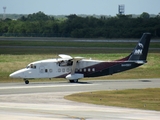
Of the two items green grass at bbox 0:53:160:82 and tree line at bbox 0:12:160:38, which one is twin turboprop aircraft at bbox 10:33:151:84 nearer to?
green grass at bbox 0:53:160:82

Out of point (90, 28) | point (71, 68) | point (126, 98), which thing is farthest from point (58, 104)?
point (90, 28)

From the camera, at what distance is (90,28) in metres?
144

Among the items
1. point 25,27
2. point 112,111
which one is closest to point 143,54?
point 112,111

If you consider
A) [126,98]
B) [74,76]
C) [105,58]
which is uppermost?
[126,98]

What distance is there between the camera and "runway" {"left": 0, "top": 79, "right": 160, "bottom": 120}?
111 ft

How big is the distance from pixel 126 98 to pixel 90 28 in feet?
329

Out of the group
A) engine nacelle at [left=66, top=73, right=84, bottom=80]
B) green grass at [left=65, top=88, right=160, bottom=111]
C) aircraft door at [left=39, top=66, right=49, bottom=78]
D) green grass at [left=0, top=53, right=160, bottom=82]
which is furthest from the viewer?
green grass at [left=0, top=53, right=160, bottom=82]

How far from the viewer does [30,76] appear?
56.0 m

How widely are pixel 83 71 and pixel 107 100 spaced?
47.9 feet

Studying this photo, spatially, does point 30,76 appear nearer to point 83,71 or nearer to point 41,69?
point 41,69

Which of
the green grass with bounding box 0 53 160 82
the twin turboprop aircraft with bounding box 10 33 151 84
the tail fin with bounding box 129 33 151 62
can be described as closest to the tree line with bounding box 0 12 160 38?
the green grass with bounding box 0 53 160 82

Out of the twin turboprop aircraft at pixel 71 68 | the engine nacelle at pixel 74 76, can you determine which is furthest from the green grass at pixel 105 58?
the engine nacelle at pixel 74 76

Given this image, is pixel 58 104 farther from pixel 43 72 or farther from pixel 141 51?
pixel 141 51

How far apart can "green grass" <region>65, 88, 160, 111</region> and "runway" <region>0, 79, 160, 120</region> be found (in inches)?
61.1
